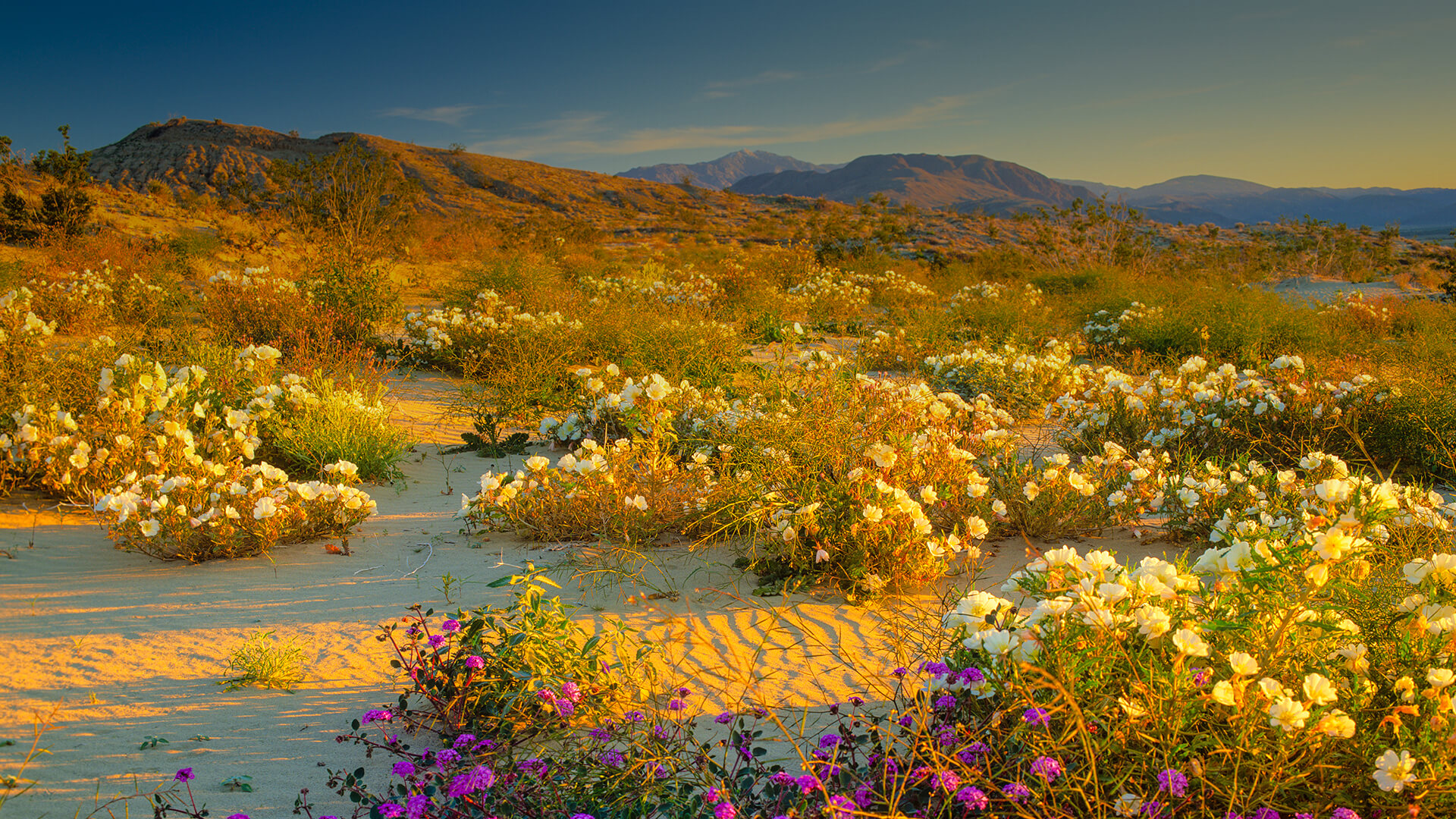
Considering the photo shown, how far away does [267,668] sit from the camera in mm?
2865

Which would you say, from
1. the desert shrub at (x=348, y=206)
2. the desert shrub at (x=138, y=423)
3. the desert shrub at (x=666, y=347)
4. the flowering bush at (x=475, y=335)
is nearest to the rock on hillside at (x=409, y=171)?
the desert shrub at (x=348, y=206)

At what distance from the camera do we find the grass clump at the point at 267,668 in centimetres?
284

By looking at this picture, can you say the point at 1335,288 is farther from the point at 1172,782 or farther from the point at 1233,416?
the point at 1172,782

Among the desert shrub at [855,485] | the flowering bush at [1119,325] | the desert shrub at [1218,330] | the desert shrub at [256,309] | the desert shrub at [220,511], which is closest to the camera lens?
the desert shrub at [855,485]

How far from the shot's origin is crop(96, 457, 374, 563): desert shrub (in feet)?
12.5

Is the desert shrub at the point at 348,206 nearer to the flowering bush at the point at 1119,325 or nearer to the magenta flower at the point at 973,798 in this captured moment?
the magenta flower at the point at 973,798

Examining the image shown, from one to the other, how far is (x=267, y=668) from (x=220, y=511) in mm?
1402

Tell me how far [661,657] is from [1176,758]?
5.93ft

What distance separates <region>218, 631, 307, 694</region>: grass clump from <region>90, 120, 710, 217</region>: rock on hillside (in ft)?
141

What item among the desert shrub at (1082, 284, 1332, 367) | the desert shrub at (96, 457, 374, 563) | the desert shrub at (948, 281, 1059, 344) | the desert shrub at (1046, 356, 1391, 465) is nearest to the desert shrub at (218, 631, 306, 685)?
the desert shrub at (96, 457, 374, 563)

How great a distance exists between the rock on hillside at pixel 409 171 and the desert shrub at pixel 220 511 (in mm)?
41494

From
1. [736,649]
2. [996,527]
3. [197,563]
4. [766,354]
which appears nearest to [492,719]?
[736,649]

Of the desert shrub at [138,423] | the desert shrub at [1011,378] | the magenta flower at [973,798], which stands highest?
the desert shrub at [138,423]

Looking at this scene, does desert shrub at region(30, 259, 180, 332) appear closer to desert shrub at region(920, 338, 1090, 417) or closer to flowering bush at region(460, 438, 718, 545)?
flowering bush at region(460, 438, 718, 545)
